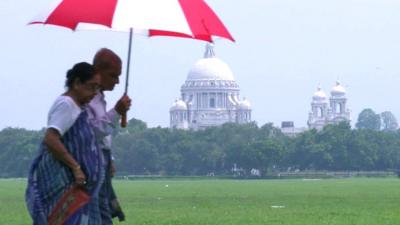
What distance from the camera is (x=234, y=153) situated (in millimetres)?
113750

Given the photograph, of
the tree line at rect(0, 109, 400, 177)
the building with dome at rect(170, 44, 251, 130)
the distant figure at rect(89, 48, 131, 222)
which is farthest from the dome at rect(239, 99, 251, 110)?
the distant figure at rect(89, 48, 131, 222)

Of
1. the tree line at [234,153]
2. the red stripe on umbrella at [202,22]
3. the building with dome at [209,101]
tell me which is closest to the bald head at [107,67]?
the red stripe on umbrella at [202,22]

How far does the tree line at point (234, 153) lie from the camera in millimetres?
111500

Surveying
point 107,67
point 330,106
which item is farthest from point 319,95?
point 107,67

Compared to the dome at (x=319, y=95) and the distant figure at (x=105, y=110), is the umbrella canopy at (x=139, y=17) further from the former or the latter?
the dome at (x=319, y=95)

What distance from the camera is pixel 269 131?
447 ft

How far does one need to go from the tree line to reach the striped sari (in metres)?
101

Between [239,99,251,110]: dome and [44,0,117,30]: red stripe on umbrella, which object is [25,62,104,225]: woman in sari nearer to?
[44,0,117,30]: red stripe on umbrella

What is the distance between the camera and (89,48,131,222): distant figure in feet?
27.7

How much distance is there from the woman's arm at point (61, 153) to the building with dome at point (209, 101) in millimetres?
155002

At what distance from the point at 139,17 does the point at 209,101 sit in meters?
159

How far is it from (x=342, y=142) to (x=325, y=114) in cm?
6299

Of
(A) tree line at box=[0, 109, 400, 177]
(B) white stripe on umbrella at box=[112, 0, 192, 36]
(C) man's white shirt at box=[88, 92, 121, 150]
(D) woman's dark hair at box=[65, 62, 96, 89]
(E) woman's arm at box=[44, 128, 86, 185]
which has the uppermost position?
(A) tree line at box=[0, 109, 400, 177]

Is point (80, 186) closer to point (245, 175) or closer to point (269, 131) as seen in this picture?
point (245, 175)
